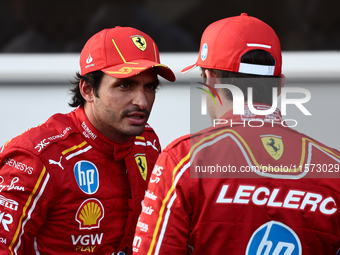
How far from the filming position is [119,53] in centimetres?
172

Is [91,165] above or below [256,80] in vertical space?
below

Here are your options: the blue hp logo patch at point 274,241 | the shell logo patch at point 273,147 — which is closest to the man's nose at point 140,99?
the shell logo patch at point 273,147

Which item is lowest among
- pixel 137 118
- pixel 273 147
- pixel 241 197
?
pixel 241 197

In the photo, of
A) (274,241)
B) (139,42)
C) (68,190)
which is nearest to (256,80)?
(274,241)

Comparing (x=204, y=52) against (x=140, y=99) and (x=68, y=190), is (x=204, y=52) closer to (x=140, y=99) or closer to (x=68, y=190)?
(x=140, y=99)

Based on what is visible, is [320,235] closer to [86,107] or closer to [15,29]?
[86,107]

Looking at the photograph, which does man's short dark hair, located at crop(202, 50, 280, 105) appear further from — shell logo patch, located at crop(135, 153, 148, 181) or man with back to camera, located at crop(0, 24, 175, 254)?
shell logo patch, located at crop(135, 153, 148, 181)

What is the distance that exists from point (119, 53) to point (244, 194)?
0.85 meters

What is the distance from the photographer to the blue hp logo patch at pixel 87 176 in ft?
5.27

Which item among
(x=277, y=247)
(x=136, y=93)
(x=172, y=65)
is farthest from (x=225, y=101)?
(x=172, y=65)

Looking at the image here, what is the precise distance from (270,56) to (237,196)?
1.43 feet

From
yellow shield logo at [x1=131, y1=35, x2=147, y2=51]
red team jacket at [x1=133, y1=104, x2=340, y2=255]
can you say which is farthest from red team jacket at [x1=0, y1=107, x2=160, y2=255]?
red team jacket at [x1=133, y1=104, x2=340, y2=255]

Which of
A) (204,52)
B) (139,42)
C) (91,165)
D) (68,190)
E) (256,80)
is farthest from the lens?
(139,42)

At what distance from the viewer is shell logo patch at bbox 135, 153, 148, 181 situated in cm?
180
